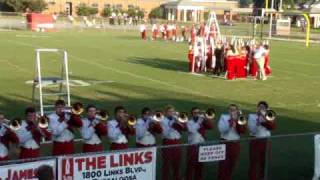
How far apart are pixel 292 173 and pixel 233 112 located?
200 cm

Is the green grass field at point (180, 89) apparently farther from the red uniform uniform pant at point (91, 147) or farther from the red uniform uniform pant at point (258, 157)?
the red uniform uniform pant at point (91, 147)

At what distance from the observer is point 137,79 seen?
23781 millimetres

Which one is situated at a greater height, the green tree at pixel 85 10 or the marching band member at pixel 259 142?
the green tree at pixel 85 10

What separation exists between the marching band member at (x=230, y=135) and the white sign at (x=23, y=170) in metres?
3.13

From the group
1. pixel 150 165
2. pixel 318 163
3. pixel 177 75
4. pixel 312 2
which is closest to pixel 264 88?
pixel 177 75

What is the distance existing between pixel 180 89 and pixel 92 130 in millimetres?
11661

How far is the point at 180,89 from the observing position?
21484 millimetres

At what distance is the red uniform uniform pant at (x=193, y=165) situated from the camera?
9.48 metres

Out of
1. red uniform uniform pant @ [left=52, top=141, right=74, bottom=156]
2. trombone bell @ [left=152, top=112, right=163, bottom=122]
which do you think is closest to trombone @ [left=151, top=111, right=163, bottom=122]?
trombone bell @ [left=152, top=112, right=163, bottom=122]

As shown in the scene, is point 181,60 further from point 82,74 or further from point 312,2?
point 312,2

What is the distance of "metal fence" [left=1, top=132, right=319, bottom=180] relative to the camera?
31.8 ft

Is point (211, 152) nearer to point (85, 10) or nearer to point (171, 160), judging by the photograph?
point (171, 160)

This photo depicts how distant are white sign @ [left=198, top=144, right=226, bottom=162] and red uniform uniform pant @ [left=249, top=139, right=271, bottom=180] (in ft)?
2.54

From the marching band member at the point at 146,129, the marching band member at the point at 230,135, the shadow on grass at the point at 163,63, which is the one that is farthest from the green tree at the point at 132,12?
the marching band member at the point at 146,129
